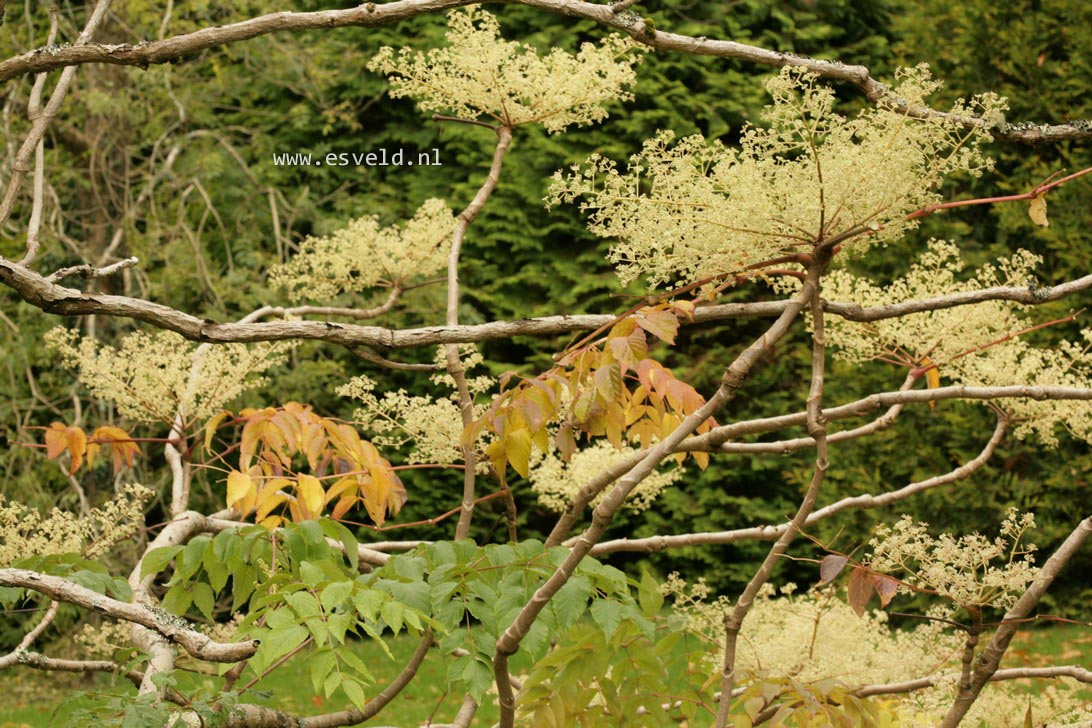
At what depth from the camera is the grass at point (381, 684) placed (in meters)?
7.04

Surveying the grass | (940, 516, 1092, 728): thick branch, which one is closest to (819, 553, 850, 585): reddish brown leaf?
(940, 516, 1092, 728): thick branch

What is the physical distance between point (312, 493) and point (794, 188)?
4.65 ft

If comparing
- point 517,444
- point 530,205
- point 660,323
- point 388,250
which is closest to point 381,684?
point 530,205

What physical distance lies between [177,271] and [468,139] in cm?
242

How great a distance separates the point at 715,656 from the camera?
3.37m

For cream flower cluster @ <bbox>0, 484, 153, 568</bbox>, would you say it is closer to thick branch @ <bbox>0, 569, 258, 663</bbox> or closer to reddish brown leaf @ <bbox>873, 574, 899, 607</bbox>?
thick branch @ <bbox>0, 569, 258, 663</bbox>

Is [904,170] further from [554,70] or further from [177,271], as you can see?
[177,271]

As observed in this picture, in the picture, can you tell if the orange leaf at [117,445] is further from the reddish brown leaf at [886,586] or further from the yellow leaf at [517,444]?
the reddish brown leaf at [886,586]

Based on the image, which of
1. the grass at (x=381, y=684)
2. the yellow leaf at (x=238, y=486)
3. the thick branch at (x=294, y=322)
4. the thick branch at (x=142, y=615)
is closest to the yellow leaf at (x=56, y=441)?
the yellow leaf at (x=238, y=486)

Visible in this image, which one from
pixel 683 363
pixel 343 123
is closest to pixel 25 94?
pixel 343 123

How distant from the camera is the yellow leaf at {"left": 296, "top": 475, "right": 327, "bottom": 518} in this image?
2.74m

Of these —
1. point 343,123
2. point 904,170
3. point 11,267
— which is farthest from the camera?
point 343,123

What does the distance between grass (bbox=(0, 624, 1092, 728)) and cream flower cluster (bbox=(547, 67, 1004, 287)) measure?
4889 millimetres

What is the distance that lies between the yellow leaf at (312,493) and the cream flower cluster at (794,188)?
1064 millimetres
